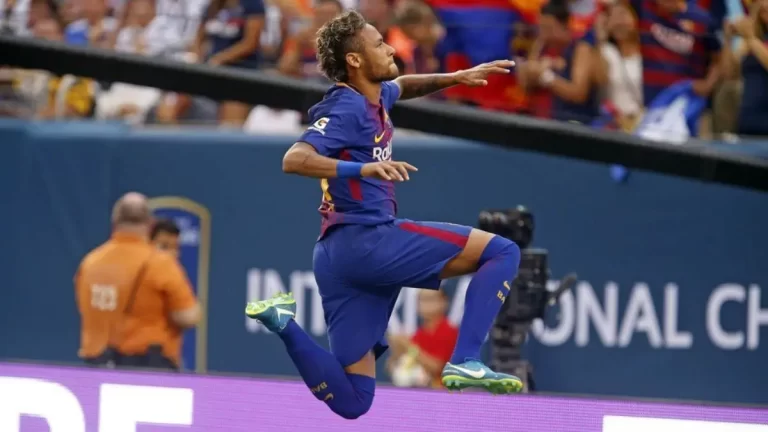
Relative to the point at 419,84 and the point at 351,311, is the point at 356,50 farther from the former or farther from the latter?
the point at 351,311

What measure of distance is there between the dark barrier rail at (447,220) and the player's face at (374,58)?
15.2 feet

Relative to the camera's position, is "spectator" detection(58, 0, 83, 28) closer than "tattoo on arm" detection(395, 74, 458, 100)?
No

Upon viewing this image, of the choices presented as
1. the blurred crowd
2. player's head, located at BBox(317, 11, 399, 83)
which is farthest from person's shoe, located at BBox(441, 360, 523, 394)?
the blurred crowd

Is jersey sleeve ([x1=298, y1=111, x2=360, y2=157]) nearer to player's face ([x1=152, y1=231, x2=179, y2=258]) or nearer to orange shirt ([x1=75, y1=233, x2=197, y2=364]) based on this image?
orange shirt ([x1=75, y1=233, x2=197, y2=364])

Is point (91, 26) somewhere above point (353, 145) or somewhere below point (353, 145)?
above

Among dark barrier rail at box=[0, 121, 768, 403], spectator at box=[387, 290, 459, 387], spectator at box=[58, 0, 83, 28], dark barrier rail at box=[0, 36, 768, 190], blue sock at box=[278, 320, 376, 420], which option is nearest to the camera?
blue sock at box=[278, 320, 376, 420]

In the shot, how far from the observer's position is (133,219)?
972 centimetres

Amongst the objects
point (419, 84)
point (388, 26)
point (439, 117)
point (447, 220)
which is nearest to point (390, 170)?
point (419, 84)

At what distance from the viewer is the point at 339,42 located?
625 centimetres

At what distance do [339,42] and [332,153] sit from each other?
1.61 feet

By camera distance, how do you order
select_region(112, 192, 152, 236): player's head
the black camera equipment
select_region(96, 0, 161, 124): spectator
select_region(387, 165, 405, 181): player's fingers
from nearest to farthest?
select_region(387, 165, 405, 181): player's fingers
the black camera equipment
select_region(112, 192, 152, 236): player's head
select_region(96, 0, 161, 124): spectator

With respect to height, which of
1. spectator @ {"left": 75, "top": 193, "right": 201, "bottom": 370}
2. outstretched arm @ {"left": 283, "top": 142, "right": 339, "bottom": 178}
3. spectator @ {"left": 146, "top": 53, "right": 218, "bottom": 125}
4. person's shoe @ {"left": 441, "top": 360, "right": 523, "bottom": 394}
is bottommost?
spectator @ {"left": 75, "top": 193, "right": 201, "bottom": 370}

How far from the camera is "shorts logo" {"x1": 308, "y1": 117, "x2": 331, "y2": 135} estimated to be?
610cm

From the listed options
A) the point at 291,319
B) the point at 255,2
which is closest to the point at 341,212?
the point at 291,319
